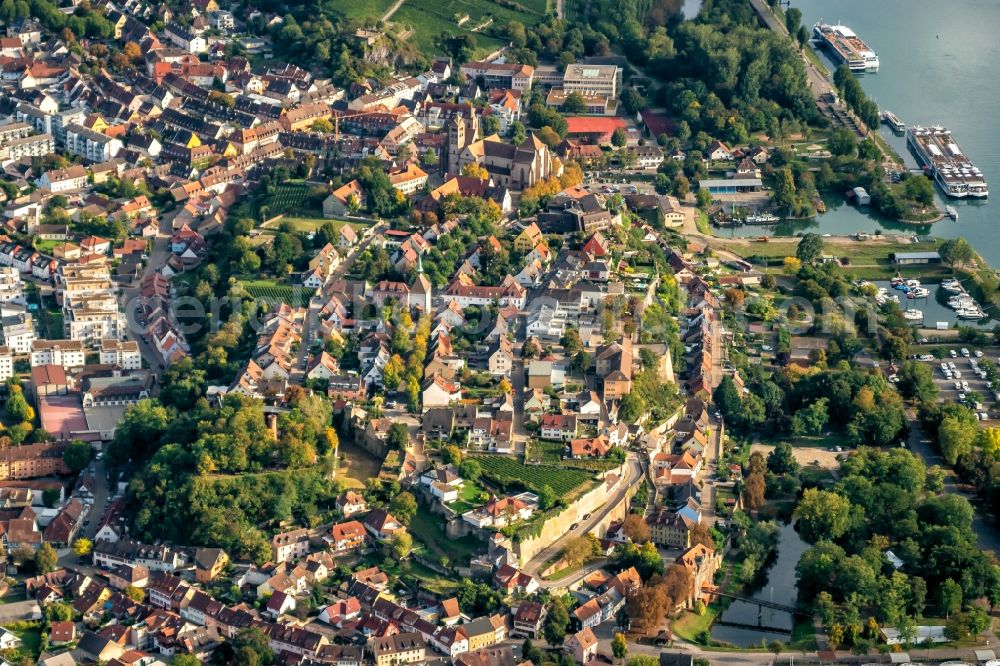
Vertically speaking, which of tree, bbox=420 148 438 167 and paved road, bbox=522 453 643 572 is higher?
tree, bbox=420 148 438 167

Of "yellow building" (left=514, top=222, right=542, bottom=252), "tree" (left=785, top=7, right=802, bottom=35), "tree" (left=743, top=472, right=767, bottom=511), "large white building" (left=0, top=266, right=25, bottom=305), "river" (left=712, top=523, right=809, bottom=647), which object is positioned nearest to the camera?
"river" (left=712, top=523, right=809, bottom=647)

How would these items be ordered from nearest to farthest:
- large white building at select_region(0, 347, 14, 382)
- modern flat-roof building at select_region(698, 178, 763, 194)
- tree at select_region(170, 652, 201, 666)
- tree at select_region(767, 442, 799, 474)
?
tree at select_region(170, 652, 201, 666) < tree at select_region(767, 442, 799, 474) < large white building at select_region(0, 347, 14, 382) < modern flat-roof building at select_region(698, 178, 763, 194)

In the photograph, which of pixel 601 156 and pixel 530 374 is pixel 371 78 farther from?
pixel 530 374

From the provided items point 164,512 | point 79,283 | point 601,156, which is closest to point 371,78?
point 601,156

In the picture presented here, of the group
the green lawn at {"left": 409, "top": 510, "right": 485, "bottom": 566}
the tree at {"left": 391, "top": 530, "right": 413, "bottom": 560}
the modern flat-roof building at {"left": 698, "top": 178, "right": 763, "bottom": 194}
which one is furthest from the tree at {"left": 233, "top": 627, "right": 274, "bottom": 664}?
the modern flat-roof building at {"left": 698, "top": 178, "right": 763, "bottom": 194}

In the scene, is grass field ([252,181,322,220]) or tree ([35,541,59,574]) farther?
grass field ([252,181,322,220])

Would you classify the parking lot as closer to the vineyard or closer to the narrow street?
the narrow street

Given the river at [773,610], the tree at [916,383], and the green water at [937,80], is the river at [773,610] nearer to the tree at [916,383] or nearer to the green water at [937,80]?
the tree at [916,383]

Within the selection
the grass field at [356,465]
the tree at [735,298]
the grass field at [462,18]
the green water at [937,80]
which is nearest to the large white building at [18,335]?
the grass field at [356,465]
